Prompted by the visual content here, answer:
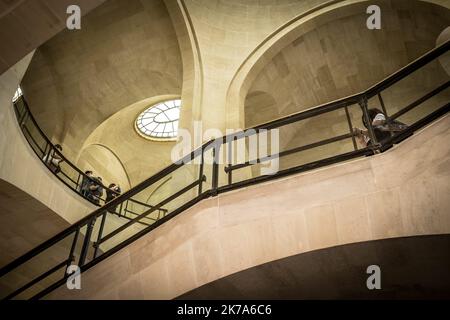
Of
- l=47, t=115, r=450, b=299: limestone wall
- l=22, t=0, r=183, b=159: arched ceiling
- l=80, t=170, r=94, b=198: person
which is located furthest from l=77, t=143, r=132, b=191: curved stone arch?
l=47, t=115, r=450, b=299: limestone wall

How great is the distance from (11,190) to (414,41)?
10.4 meters

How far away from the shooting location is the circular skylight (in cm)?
1638

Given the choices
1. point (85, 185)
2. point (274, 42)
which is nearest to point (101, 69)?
point (85, 185)

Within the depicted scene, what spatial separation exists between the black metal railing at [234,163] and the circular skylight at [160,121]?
92.2 inches

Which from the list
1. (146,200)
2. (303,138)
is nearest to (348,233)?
(303,138)

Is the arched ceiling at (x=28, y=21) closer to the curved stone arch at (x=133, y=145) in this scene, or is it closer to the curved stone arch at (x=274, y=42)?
the curved stone arch at (x=274, y=42)

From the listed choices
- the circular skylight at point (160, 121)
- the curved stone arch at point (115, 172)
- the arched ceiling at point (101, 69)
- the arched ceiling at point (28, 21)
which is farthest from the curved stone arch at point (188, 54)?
the arched ceiling at point (28, 21)

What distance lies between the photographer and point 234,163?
10148 mm

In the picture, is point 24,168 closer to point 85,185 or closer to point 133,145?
point 85,185

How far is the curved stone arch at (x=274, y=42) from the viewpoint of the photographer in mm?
11414

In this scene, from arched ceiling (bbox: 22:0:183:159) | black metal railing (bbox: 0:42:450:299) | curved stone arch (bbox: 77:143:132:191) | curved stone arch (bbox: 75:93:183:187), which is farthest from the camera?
curved stone arch (bbox: 77:143:132:191)

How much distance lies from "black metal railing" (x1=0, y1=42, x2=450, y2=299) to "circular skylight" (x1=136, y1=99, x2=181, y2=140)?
234 centimetres

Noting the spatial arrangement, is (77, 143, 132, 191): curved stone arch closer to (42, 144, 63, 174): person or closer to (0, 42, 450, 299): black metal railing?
(0, 42, 450, 299): black metal railing

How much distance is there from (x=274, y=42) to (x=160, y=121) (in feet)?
21.5
